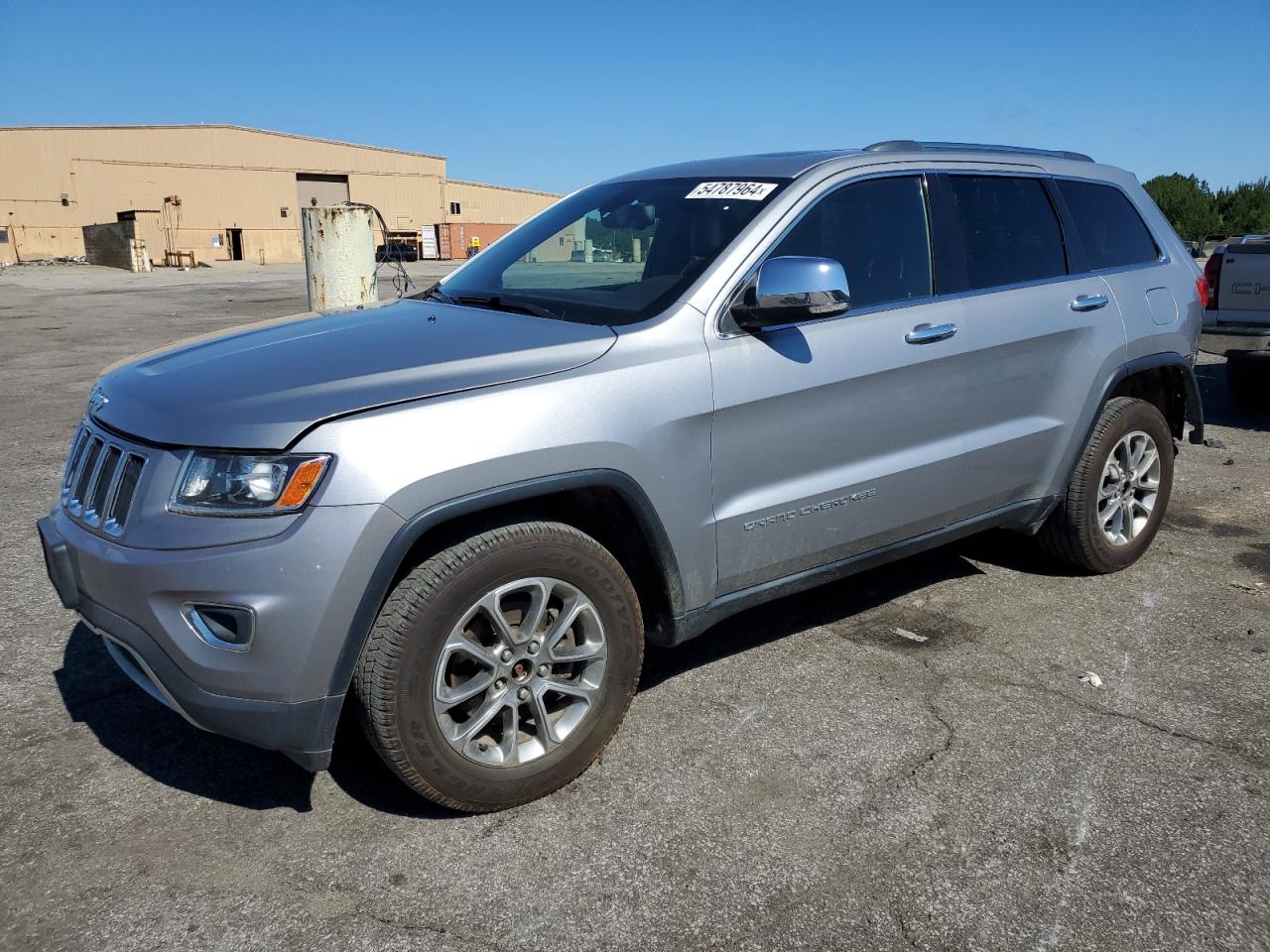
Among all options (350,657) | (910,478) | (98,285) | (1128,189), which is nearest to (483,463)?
(350,657)

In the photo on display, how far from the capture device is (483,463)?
107 inches

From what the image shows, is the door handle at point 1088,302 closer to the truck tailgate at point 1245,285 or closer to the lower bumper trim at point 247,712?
the lower bumper trim at point 247,712

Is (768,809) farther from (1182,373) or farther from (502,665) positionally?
(1182,373)

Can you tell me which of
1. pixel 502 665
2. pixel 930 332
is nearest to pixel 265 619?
pixel 502 665

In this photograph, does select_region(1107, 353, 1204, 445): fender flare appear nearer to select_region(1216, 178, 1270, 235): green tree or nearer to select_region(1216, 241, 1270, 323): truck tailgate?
select_region(1216, 241, 1270, 323): truck tailgate

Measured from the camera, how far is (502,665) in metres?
2.87

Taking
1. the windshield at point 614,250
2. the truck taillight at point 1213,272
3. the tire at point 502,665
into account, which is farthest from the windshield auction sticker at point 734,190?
the truck taillight at point 1213,272

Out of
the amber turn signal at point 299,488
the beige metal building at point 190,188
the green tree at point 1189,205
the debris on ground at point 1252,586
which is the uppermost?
the beige metal building at point 190,188

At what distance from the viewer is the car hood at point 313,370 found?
8.55ft

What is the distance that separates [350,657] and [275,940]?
0.67 m

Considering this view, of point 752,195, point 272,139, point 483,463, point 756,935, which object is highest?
point 272,139

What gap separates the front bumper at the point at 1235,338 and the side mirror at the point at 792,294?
223 inches

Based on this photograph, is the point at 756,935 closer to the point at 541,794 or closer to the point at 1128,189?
the point at 541,794

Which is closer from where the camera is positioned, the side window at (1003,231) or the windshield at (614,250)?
the windshield at (614,250)
